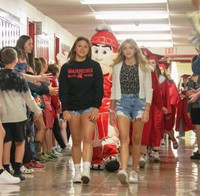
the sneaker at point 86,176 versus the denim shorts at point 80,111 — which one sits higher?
the denim shorts at point 80,111

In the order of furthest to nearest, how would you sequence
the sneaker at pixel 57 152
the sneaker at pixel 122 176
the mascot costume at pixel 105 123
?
the sneaker at pixel 57 152, the mascot costume at pixel 105 123, the sneaker at pixel 122 176

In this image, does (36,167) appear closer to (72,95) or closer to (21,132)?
(21,132)

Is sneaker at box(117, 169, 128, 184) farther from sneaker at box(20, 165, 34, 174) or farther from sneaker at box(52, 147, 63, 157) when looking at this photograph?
sneaker at box(52, 147, 63, 157)

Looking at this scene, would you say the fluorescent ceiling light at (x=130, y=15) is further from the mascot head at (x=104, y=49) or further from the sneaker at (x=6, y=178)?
the sneaker at (x=6, y=178)

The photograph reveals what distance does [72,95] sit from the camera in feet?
18.8

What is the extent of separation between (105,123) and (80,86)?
115 cm

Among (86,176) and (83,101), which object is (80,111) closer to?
(83,101)

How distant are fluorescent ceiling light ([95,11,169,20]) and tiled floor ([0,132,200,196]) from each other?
5.66 meters

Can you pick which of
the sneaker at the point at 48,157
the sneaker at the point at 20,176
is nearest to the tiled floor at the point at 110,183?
the sneaker at the point at 20,176

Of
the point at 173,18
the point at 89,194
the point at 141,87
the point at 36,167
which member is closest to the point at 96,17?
the point at 173,18

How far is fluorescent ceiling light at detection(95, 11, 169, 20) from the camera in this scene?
42.0 ft

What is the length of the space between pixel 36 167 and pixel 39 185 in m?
1.43

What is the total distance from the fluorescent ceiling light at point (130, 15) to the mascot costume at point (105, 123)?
5.62 meters

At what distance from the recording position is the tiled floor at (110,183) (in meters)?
5.21
